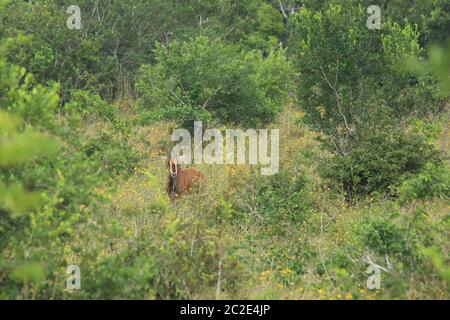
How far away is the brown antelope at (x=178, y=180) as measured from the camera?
1038cm

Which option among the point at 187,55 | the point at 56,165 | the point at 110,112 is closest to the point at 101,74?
the point at 187,55

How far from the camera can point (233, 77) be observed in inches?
578

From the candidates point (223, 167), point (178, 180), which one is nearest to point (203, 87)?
point (223, 167)

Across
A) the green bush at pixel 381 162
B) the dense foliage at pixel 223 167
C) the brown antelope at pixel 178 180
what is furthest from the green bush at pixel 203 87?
the green bush at pixel 381 162

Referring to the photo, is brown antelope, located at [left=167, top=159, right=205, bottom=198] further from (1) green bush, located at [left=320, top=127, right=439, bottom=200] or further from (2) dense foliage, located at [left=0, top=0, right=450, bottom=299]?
(1) green bush, located at [left=320, top=127, right=439, bottom=200]

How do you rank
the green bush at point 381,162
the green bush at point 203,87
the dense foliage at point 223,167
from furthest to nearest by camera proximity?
the green bush at point 203,87 < the green bush at point 381,162 < the dense foliage at point 223,167

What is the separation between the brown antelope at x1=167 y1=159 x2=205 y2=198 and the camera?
10.4 meters

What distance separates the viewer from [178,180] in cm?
1045

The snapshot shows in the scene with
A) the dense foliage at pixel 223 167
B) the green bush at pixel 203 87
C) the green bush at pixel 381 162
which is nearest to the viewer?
the dense foliage at pixel 223 167

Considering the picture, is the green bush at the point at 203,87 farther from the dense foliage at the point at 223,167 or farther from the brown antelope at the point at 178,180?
the brown antelope at the point at 178,180

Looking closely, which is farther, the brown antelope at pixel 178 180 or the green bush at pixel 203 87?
the green bush at pixel 203 87

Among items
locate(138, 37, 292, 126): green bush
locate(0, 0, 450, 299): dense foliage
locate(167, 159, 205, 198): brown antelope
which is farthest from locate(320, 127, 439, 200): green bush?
locate(138, 37, 292, 126): green bush

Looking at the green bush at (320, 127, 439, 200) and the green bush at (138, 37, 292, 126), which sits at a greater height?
the green bush at (138, 37, 292, 126)

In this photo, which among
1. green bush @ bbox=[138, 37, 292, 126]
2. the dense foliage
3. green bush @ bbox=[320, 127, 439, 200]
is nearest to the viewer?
the dense foliage
